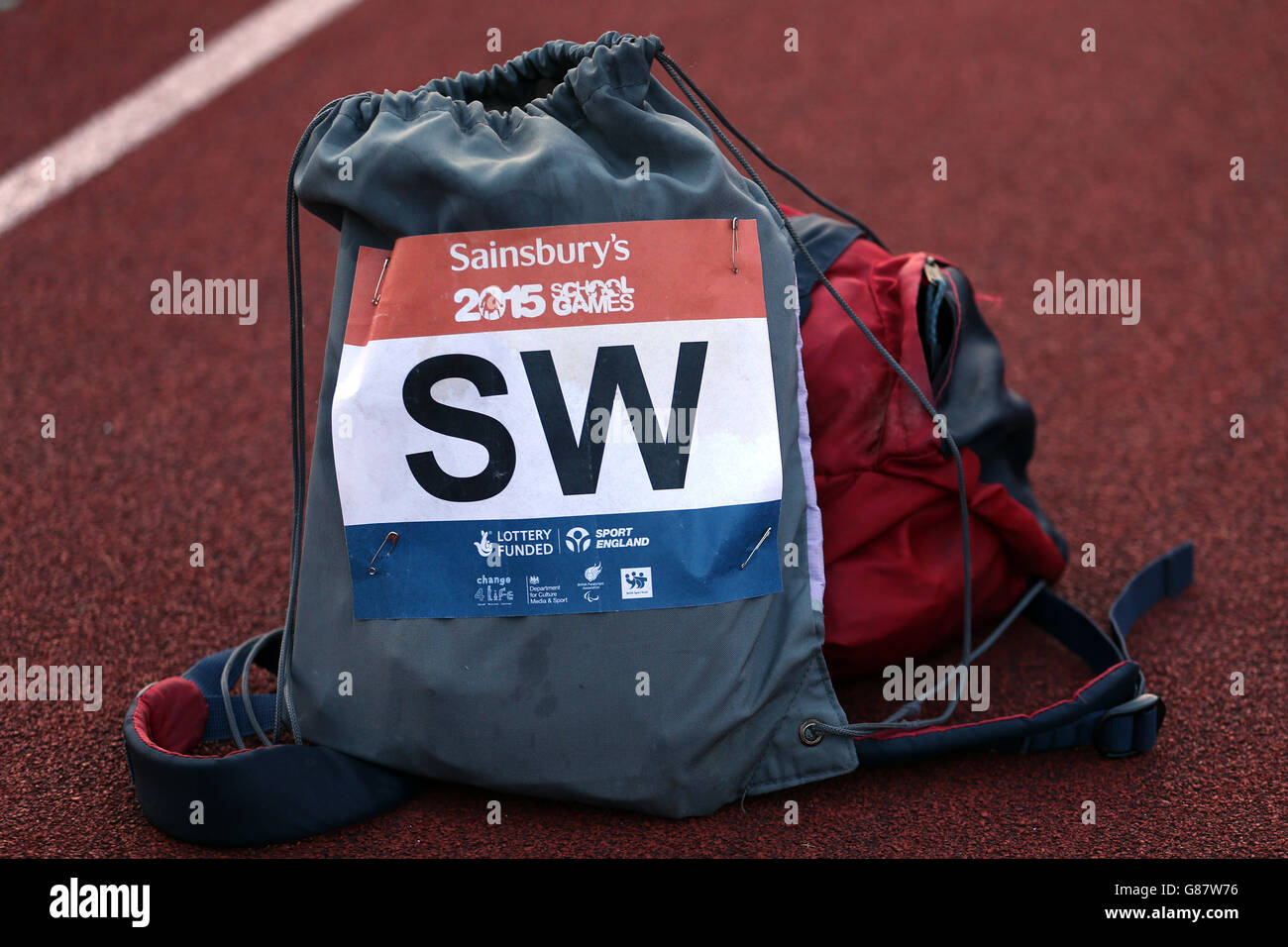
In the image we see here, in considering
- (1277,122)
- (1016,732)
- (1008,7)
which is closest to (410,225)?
(1016,732)

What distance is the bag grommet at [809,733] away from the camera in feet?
4.99

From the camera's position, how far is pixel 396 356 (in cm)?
148

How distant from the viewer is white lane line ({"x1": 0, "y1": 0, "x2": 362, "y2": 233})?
316cm

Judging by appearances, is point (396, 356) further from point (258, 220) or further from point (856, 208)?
point (856, 208)

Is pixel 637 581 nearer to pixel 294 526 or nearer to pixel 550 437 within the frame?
pixel 550 437

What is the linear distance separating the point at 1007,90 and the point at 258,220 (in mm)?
2190

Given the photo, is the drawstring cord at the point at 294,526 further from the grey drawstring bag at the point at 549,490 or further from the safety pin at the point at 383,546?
the safety pin at the point at 383,546

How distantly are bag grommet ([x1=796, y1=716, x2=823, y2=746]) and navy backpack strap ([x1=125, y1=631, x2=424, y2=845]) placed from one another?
484mm

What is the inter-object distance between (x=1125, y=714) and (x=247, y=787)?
1.10m

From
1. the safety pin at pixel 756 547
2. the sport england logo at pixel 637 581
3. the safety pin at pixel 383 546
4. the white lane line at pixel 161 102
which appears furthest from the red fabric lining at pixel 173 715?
the white lane line at pixel 161 102

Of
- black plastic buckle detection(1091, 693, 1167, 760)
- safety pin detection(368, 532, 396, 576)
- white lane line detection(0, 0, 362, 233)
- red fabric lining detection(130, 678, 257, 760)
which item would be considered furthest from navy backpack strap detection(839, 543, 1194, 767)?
white lane line detection(0, 0, 362, 233)

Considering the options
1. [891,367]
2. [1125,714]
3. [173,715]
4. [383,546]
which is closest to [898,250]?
[891,367]
